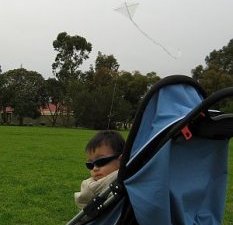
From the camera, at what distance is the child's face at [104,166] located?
3.52 metres

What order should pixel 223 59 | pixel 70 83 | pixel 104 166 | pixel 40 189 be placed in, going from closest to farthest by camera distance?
pixel 104 166
pixel 40 189
pixel 70 83
pixel 223 59

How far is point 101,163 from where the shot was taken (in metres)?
3.54

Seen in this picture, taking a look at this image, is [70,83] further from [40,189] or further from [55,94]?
[40,189]

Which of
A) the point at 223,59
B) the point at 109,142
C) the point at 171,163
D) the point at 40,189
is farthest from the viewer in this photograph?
the point at 223,59

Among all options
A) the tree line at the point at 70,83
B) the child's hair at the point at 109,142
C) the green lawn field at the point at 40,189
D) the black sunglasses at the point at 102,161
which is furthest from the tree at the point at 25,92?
the black sunglasses at the point at 102,161

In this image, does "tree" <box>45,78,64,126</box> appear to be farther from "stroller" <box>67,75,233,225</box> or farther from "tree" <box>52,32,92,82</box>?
"stroller" <box>67,75,233,225</box>

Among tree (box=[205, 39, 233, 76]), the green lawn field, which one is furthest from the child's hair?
tree (box=[205, 39, 233, 76])

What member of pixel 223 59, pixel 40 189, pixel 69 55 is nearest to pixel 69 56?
pixel 69 55

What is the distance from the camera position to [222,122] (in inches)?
122

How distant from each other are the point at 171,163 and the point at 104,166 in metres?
0.59

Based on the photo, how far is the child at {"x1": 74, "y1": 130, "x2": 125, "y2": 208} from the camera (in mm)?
3398

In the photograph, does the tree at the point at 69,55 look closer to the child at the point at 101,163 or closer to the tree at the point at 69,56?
the tree at the point at 69,56

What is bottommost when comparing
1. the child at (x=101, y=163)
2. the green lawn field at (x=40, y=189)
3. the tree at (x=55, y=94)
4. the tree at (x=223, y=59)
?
the green lawn field at (x=40, y=189)

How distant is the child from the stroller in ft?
0.65
